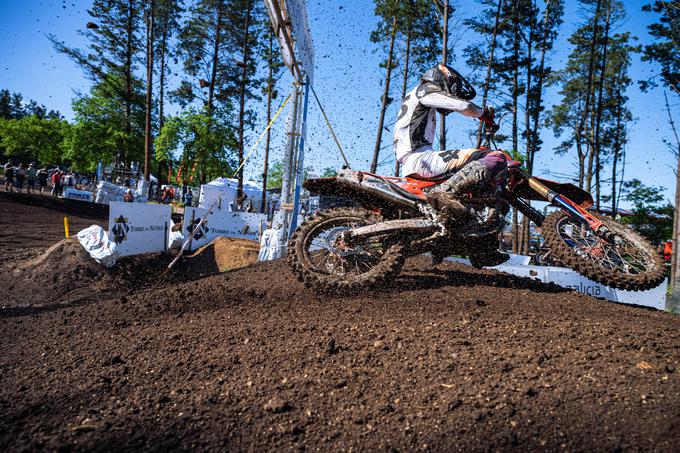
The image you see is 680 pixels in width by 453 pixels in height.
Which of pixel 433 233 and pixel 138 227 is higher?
pixel 433 233

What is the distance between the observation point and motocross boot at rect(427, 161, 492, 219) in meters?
3.65

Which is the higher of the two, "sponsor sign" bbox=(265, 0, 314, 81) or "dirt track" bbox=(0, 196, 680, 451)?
"sponsor sign" bbox=(265, 0, 314, 81)

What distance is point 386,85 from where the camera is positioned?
2008 centimetres

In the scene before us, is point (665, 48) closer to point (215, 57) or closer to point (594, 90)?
point (594, 90)

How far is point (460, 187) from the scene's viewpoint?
3711 millimetres

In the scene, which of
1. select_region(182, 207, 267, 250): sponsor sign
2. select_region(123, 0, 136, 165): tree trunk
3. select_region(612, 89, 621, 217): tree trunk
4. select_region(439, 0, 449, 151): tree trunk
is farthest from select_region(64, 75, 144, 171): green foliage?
select_region(612, 89, 621, 217): tree trunk

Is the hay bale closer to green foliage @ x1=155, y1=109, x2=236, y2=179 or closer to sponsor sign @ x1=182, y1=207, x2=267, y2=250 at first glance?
sponsor sign @ x1=182, y1=207, x2=267, y2=250

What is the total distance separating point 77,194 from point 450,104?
98.7 feet

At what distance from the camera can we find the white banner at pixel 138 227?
26.9ft

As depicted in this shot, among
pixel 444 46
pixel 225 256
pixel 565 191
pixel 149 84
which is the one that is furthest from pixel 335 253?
pixel 149 84

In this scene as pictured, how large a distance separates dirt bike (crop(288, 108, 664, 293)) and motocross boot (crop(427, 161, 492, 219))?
99 millimetres

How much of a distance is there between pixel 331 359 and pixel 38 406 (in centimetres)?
163

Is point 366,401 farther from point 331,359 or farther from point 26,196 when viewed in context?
point 26,196

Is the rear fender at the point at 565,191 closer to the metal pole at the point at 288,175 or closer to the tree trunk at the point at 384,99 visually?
the metal pole at the point at 288,175
